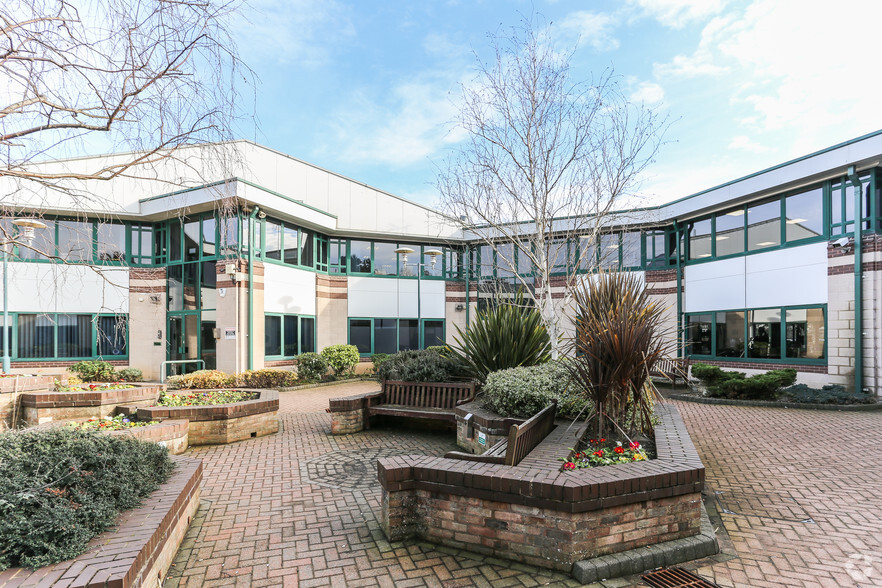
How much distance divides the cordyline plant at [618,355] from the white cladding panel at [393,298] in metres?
13.3

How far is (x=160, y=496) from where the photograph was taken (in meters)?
3.45

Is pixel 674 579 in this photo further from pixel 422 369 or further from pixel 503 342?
pixel 422 369

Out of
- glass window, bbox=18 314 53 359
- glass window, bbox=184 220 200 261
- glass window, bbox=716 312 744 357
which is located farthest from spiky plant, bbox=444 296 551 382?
glass window, bbox=18 314 53 359

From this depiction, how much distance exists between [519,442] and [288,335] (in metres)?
13.0

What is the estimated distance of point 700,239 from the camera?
14.9 metres

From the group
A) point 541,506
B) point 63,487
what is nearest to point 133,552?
point 63,487

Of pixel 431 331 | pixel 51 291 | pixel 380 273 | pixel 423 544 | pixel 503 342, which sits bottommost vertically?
pixel 423 544

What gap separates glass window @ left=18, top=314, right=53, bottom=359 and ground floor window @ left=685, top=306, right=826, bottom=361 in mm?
18951

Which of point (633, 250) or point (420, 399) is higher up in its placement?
point (633, 250)

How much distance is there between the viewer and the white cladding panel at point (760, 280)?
11.6 meters

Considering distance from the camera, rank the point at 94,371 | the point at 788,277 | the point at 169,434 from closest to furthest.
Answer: the point at 169,434, the point at 788,277, the point at 94,371

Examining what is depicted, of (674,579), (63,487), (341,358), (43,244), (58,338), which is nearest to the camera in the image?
(63,487)

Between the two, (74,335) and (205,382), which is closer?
(205,382)

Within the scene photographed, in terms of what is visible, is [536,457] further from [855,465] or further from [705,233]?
[705,233]
